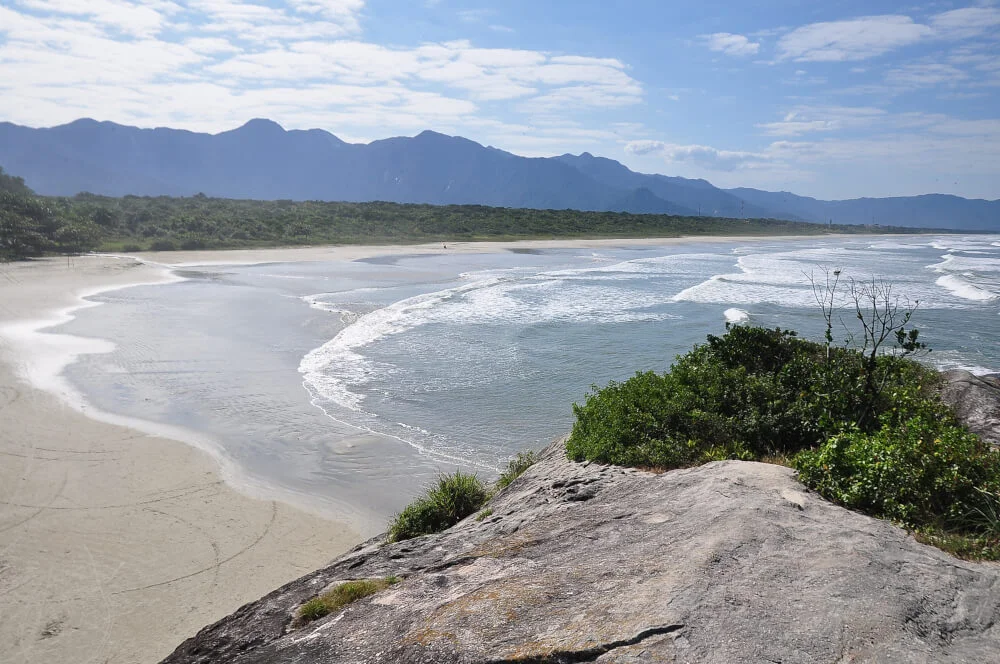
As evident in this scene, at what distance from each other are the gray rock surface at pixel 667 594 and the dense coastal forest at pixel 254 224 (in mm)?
37489

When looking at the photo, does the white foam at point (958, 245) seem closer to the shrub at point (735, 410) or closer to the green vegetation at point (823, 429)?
the green vegetation at point (823, 429)

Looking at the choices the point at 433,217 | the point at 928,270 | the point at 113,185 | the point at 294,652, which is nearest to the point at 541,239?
the point at 433,217

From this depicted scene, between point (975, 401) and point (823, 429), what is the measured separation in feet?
7.60

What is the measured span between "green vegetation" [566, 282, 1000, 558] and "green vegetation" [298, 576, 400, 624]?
2.73 metres

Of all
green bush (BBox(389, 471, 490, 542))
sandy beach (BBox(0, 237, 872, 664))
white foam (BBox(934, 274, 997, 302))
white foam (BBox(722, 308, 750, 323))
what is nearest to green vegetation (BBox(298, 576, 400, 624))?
green bush (BBox(389, 471, 490, 542))

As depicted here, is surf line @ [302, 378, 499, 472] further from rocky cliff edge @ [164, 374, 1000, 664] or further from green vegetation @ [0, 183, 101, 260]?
green vegetation @ [0, 183, 101, 260]

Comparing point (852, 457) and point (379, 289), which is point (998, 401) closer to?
point (852, 457)

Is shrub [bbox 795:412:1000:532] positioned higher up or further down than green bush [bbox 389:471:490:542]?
higher up

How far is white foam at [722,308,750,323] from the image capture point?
72.3ft

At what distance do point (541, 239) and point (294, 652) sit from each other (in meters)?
70.2

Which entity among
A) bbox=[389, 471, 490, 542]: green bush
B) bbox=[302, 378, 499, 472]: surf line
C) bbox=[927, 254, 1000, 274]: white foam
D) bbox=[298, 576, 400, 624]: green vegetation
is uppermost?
bbox=[927, 254, 1000, 274]: white foam

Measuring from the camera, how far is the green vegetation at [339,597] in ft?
15.6

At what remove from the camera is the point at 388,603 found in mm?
4473

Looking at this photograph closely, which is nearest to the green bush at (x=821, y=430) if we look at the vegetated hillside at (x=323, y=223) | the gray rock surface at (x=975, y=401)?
the gray rock surface at (x=975, y=401)
